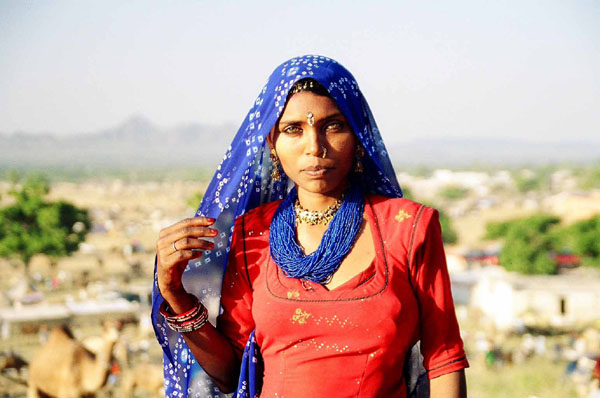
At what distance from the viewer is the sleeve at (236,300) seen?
1812mm

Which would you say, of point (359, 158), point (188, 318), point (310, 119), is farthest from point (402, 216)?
point (188, 318)

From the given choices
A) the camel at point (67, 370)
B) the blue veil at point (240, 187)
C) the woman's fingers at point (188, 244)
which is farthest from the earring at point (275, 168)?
the camel at point (67, 370)

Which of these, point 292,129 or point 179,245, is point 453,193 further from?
point 179,245

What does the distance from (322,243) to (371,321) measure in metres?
0.24

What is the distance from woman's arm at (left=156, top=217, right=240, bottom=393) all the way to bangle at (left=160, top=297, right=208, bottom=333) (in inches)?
0.5

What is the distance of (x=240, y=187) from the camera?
1885 millimetres

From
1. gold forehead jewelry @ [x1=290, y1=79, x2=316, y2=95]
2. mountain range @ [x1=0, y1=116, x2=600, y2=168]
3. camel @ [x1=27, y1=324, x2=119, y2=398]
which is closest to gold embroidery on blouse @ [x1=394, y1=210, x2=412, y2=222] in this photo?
gold forehead jewelry @ [x1=290, y1=79, x2=316, y2=95]

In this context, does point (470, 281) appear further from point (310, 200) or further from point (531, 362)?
point (310, 200)

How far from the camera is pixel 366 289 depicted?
1.60 metres

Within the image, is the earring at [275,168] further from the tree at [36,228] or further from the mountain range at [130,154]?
the mountain range at [130,154]

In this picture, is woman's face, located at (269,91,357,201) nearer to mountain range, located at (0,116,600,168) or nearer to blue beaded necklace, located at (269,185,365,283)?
blue beaded necklace, located at (269,185,365,283)

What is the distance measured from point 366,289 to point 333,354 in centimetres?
16

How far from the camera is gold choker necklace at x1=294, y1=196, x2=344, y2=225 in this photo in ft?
5.85

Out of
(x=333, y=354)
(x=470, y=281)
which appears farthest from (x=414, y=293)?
(x=470, y=281)
